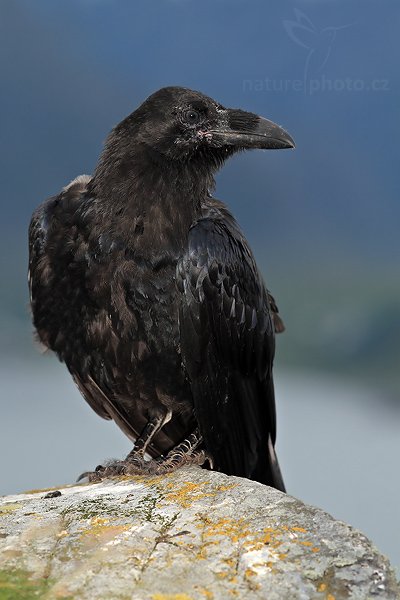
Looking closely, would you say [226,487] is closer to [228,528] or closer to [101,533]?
[228,528]

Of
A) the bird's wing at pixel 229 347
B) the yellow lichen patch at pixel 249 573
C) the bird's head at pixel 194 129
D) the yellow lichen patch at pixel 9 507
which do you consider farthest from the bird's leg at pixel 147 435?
the yellow lichen patch at pixel 249 573

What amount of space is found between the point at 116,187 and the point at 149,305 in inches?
27.4

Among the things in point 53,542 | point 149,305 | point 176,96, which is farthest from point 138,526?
point 176,96

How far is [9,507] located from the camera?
3912 millimetres

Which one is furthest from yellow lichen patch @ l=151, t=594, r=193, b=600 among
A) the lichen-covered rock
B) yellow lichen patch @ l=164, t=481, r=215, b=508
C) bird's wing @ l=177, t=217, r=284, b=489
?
bird's wing @ l=177, t=217, r=284, b=489

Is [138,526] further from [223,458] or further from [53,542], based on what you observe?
[223,458]

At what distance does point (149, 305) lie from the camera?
4.61 m

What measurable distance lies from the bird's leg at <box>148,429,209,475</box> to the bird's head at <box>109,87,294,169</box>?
1.59m

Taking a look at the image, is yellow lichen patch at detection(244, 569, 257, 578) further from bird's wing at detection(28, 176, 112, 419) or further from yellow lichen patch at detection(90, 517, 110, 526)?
bird's wing at detection(28, 176, 112, 419)

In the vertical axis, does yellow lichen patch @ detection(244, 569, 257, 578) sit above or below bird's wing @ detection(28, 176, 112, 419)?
below

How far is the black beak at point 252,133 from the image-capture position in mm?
4781

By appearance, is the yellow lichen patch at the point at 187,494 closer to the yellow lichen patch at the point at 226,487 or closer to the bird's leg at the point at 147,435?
the yellow lichen patch at the point at 226,487

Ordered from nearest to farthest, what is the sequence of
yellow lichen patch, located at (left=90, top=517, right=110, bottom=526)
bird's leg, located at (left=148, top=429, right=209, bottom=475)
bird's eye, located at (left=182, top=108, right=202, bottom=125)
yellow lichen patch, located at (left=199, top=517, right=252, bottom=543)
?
yellow lichen patch, located at (left=199, top=517, right=252, bottom=543) → yellow lichen patch, located at (left=90, top=517, right=110, bottom=526) → bird's leg, located at (left=148, top=429, right=209, bottom=475) → bird's eye, located at (left=182, top=108, right=202, bottom=125)

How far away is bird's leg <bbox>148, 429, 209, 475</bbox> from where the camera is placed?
4.58 meters
